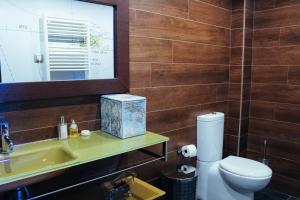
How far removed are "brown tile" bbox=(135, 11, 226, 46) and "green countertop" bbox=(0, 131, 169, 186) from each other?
82 centimetres

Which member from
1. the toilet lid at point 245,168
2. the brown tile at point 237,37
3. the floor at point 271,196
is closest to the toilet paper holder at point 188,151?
the toilet lid at point 245,168

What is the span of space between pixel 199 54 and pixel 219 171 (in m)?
1.10

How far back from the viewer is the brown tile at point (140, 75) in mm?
1950

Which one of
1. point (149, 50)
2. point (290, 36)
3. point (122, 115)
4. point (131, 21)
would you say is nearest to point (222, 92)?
point (290, 36)

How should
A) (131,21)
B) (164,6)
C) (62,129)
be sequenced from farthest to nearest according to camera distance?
(164,6)
(131,21)
(62,129)

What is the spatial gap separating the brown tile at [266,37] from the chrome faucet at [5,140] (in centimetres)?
248

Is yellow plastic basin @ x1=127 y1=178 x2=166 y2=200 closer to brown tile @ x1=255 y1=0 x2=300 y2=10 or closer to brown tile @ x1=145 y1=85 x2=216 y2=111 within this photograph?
brown tile @ x1=145 y1=85 x2=216 y2=111

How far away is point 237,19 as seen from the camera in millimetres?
2707

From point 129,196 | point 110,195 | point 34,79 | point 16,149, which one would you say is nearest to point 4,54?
point 34,79

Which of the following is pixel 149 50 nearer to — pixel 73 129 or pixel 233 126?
pixel 73 129

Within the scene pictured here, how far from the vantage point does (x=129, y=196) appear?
6.13 feet

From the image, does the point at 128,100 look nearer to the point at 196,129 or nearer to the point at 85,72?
the point at 85,72

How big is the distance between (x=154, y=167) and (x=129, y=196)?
44cm

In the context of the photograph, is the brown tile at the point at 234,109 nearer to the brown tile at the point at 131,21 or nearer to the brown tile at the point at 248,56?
the brown tile at the point at 248,56
